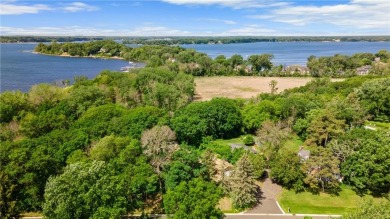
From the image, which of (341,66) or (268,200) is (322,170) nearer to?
(268,200)

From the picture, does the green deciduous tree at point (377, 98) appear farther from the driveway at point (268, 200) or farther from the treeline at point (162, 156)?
the driveway at point (268, 200)

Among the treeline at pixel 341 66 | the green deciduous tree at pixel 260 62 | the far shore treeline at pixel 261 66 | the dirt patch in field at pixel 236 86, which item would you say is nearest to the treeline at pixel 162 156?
the dirt patch in field at pixel 236 86

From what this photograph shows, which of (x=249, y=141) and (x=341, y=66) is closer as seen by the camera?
(x=249, y=141)

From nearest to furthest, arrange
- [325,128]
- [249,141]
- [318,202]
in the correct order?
[318,202] → [325,128] → [249,141]

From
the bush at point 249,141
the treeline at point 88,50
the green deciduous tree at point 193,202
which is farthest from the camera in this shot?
the treeline at point 88,50

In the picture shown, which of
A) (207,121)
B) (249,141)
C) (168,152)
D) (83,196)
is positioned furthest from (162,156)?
(249,141)

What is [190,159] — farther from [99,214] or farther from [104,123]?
[104,123]

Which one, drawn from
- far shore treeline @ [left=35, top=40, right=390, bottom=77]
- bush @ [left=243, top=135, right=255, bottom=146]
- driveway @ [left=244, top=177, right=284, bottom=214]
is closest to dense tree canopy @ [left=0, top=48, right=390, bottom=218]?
bush @ [left=243, top=135, right=255, bottom=146]
